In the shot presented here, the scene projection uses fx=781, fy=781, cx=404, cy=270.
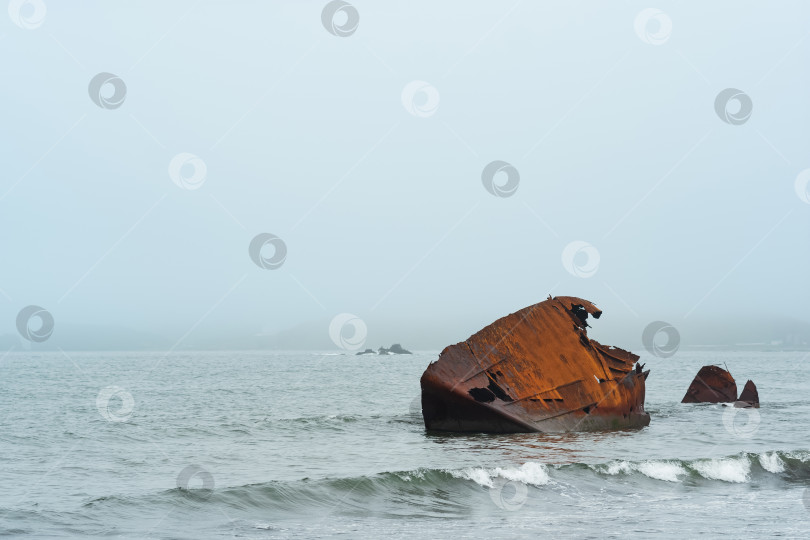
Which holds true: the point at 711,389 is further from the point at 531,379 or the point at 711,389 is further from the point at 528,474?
the point at 528,474

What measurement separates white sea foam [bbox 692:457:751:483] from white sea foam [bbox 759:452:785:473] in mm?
321

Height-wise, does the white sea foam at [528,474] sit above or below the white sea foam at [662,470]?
above

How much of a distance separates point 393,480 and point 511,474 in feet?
6.32

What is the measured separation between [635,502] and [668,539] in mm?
2345

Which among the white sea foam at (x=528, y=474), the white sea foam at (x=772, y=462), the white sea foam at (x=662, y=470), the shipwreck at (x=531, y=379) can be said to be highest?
the shipwreck at (x=531, y=379)

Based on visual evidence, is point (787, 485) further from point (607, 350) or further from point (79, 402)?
point (79, 402)

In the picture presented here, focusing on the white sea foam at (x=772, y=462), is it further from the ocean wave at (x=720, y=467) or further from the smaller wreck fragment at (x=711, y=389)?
the smaller wreck fragment at (x=711, y=389)

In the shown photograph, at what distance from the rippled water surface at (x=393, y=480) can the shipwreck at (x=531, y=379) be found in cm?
44

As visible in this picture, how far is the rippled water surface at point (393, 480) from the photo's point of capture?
10039 millimetres

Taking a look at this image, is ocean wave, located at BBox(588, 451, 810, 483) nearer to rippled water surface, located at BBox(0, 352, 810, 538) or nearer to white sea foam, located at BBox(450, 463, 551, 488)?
rippled water surface, located at BBox(0, 352, 810, 538)

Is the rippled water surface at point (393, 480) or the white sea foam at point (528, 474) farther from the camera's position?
the white sea foam at point (528, 474)

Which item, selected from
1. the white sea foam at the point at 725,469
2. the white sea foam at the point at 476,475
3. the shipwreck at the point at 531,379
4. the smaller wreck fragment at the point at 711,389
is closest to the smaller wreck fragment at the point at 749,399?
the smaller wreck fragment at the point at 711,389

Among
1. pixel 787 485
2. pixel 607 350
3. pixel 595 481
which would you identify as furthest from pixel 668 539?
pixel 607 350

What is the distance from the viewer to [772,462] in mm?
14727
